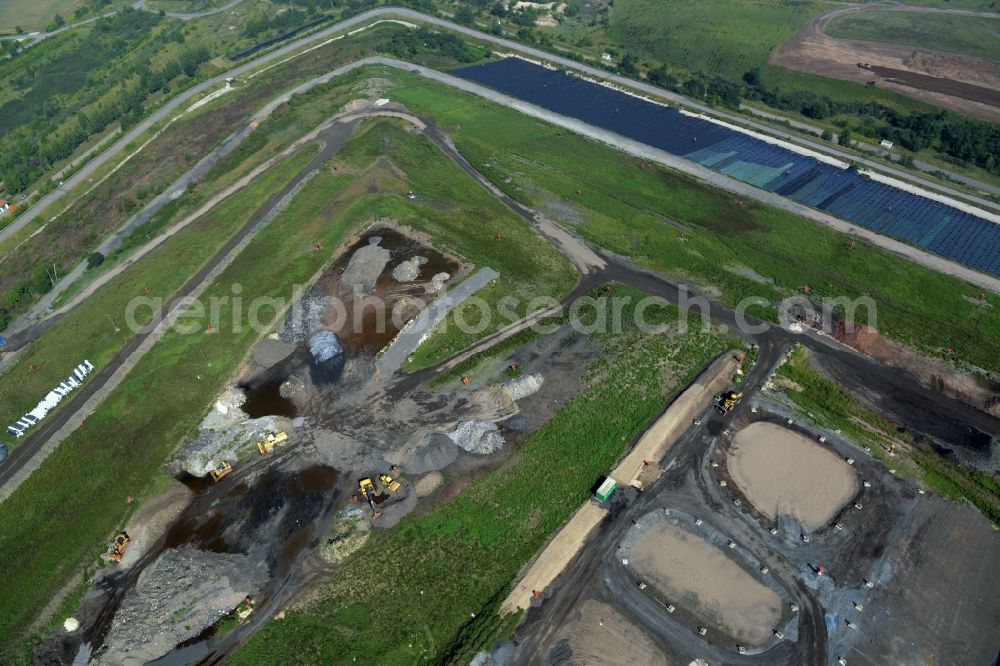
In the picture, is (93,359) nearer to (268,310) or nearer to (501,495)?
(268,310)

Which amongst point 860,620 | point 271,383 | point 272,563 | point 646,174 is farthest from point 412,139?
point 860,620

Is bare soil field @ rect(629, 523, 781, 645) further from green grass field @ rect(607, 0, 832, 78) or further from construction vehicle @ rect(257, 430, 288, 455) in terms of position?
green grass field @ rect(607, 0, 832, 78)

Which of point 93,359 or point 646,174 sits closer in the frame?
point 93,359

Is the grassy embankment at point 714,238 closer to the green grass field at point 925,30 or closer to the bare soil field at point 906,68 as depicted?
the bare soil field at point 906,68

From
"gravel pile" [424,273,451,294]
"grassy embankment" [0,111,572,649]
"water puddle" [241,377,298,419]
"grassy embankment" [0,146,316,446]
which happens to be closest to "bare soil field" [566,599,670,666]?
"water puddle" [241,377,298,419]

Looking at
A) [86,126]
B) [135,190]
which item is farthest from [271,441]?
[86,126]

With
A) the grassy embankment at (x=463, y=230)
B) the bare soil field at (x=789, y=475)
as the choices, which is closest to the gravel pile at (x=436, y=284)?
the grassy embankment at (x=463, y=230)
